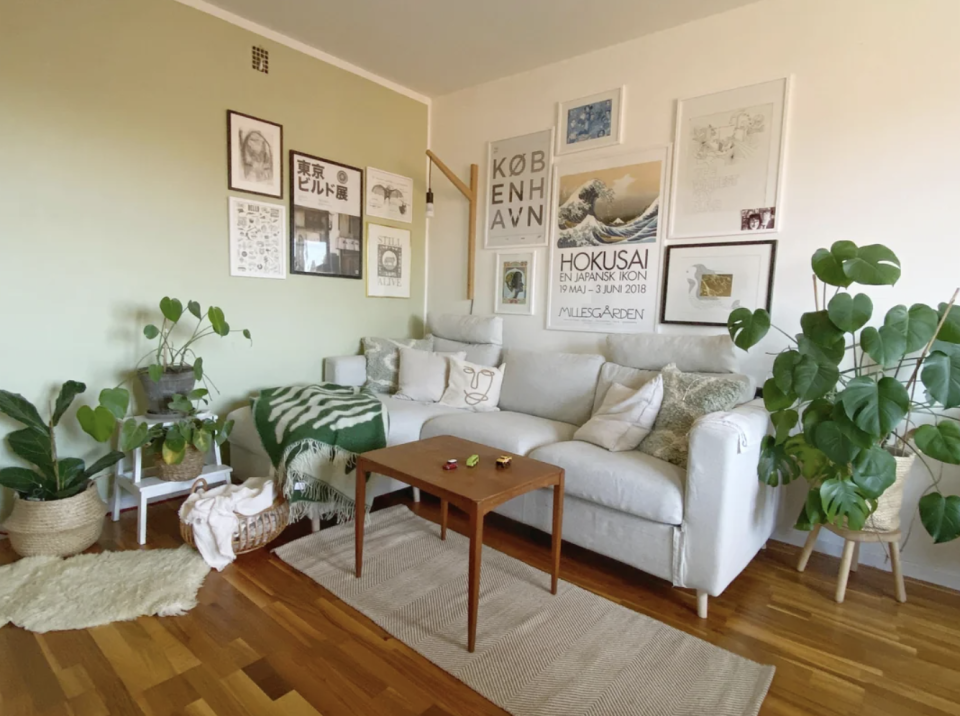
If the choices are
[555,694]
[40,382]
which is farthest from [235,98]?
[555,694]

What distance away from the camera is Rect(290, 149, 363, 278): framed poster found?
312 cm

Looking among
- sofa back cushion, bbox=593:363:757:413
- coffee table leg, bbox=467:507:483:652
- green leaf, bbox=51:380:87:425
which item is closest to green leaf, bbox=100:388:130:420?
green leaf, bbox=51:380:87:425

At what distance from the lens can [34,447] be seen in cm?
212

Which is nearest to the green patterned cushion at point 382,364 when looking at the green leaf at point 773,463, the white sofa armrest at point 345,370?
the white sofa armrest at point 345,370

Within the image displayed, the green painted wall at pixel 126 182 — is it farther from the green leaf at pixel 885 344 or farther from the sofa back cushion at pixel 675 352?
the green leaf at pixel 885 344

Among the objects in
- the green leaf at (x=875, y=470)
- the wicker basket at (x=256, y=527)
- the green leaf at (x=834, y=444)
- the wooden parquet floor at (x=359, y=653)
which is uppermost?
the green leaf at (x=834, y=444)

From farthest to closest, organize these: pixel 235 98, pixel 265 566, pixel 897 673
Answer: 1. pixel 235 98
2. pixel 265 566
3. pixel 897 673

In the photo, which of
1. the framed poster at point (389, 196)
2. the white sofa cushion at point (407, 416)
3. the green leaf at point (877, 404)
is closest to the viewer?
the green leaf at point (877, 404)

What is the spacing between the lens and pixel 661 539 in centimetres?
192

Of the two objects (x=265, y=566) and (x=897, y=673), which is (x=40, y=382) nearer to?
(x=265, y=566)

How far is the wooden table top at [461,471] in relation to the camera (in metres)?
1.66

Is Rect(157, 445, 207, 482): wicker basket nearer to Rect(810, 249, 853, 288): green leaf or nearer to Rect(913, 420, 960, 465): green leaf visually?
Rect(810, 249, 853, 288): green leaf

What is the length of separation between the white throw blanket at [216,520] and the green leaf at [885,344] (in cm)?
235

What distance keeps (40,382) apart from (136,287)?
1.93ft
